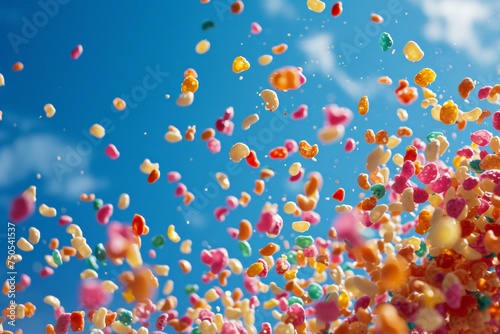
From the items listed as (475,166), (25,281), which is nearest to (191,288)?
(25,281)

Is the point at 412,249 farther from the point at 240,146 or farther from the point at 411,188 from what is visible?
the point at 240,146

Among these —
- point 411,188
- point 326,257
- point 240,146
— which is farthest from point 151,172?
point 411,188

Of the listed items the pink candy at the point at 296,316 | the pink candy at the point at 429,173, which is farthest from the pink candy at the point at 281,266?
the pink candy at the point at 429,173

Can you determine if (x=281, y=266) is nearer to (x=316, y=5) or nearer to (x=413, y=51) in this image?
(x=413, y=51)

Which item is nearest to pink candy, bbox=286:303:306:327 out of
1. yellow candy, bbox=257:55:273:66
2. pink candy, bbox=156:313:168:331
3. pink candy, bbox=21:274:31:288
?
pink candy, bbox=156:313:168:331

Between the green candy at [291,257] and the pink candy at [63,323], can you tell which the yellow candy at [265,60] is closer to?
the green candy at [291,257]
